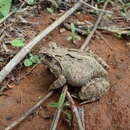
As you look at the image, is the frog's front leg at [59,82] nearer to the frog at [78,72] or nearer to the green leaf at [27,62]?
the frog at [78,72]

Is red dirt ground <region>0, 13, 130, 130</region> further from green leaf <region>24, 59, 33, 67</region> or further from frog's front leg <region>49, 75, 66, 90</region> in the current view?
frog's front leg <region>49, 75, 66, 90</region>

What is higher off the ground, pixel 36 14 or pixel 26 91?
pixel 36 14

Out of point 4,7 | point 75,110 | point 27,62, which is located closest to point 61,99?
point 75,110

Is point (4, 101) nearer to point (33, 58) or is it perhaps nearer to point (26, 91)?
point (26, 91)

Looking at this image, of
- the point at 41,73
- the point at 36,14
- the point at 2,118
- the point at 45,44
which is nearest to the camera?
the point at 2,118

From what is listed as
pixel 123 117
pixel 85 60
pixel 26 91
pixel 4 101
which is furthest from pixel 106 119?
pixel 4 101

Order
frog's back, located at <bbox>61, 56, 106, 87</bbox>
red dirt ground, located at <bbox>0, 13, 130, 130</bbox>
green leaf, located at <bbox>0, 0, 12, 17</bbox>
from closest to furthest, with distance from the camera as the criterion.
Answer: red dirt ground, located at <bbox>0, 13, 130, 130</bbox>, frog's back, located at <bbox>61, 56, 106, 87</bbox>, green leaf, located at <bbox>0, 0, 12, 17</bbox>

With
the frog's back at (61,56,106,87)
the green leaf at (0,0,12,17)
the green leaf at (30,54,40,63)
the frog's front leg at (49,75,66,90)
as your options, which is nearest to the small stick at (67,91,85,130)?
the frog's front leg at (49,75,66,90)
